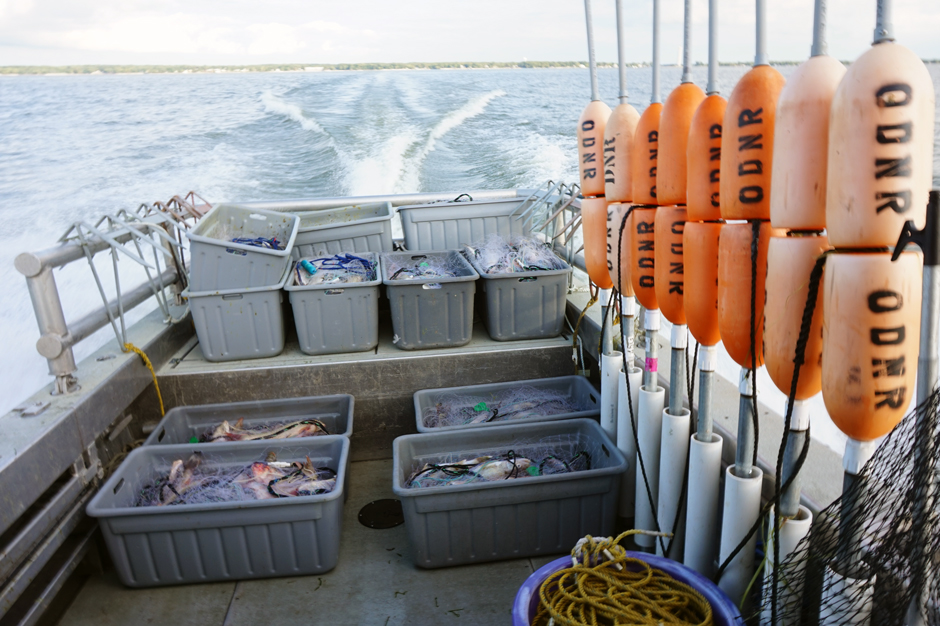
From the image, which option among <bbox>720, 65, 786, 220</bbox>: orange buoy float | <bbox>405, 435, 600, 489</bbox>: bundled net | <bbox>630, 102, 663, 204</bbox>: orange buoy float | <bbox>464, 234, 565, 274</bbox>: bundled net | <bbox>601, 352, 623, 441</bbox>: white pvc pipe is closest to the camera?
<bbox>720, 65, 786, 220</bbox>: orange buoy float

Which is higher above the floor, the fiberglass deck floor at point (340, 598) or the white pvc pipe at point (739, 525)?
the white pvc pipe at point (739, 525)

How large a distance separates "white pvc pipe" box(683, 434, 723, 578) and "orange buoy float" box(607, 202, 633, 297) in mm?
490

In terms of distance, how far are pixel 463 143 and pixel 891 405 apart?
9493 millimetres

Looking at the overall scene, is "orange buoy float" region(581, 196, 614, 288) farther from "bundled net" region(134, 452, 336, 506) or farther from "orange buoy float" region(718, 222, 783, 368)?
"bundled net" region(134, 452, 336, 506)

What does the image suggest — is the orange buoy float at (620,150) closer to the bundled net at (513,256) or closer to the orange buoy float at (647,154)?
the orange buoy float at (647,154)

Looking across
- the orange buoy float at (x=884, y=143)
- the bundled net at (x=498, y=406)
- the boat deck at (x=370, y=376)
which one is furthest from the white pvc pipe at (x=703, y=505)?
the boat deck at (x=370, y=376)

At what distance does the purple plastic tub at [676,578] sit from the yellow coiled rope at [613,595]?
0.06 ft

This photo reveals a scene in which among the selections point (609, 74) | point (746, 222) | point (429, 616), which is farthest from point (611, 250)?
point (609, 74)

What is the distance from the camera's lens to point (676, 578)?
1.57m

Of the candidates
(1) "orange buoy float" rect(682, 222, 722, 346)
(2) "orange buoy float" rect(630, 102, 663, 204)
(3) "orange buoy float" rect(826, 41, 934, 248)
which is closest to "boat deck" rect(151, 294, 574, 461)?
(2) "orange buoy float" rect(630, 102, 663, 204)

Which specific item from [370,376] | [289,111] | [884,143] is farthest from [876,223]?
[289,111]

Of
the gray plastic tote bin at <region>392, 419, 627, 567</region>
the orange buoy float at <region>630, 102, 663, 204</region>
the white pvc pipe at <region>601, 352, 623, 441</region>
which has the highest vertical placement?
the orange buoy float at <region>630, 102, 663, 204</region>

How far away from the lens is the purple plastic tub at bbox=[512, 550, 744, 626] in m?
1.43

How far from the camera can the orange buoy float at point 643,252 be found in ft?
5.57
